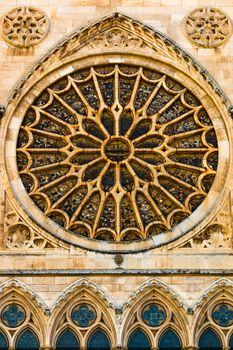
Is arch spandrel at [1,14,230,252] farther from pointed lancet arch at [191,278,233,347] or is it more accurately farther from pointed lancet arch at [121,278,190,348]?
pointed lancet arch at [191,278,233,347]

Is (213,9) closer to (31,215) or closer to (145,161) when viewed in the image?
(145,161)

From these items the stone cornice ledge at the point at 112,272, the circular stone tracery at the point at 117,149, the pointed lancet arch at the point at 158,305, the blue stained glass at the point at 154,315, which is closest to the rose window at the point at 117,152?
the circular stone tracery at the point at 117,149

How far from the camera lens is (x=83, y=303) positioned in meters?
23.3

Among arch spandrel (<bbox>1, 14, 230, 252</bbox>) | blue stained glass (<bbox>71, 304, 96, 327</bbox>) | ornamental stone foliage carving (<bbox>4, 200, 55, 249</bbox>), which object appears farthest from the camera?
arch spandrel (<bbox>1, 14, 230, 252</bbox>)

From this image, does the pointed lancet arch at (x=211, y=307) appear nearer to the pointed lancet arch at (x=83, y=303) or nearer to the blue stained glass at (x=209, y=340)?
the blue stained glass at (x=209, y=340)

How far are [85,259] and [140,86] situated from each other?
12.8 feet

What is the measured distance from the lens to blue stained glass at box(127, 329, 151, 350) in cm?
2303

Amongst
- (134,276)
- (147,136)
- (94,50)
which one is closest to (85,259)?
(134,276)

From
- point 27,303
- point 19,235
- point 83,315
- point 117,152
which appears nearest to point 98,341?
point 83,315

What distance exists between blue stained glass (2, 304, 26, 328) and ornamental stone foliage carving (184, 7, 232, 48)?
254 inches

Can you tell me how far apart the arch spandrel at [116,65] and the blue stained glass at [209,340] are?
186 cm

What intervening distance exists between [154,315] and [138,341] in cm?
57

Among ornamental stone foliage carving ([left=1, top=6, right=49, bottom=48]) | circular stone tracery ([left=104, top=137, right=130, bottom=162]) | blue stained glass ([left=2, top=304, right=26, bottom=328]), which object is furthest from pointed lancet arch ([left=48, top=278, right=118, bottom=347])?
ornamental stone foliage carving ([left=1, top=6, right=49, bottom=48])

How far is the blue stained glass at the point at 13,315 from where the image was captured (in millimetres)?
23156
